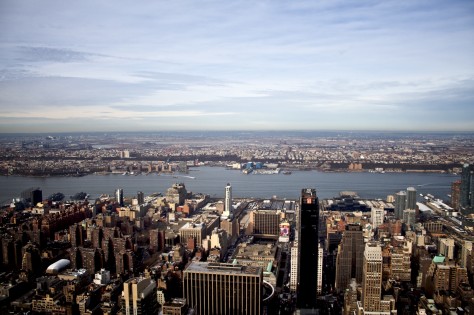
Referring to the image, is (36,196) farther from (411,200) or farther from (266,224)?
(411,200)

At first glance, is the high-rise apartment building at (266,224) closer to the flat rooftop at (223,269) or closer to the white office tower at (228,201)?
the white office tower at (228,201)

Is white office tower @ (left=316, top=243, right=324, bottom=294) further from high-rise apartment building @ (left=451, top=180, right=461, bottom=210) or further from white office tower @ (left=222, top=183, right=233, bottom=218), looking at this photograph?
high-rise apartment building @ (left=451, top=180, right=461, bottom=210)

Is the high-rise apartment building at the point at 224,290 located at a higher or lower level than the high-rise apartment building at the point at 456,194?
lower

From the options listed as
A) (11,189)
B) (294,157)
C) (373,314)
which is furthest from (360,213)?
(294,157)

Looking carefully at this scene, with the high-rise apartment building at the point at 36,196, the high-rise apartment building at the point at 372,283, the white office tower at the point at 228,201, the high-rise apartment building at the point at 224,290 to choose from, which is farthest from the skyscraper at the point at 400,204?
the high-rise apartment building at the point at 36,196

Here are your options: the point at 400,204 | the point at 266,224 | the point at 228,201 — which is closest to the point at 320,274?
the point at 266,224
